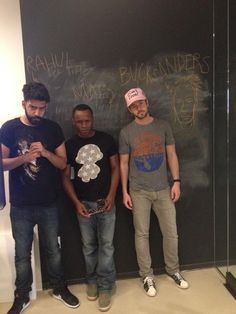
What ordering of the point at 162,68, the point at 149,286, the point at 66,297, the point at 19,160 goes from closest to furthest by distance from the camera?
the point at 19,160, the point at 66,297, the point at 149,286, the point at 162,68

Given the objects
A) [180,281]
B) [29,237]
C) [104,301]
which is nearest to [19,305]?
[29,237]

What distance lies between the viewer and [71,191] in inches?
109

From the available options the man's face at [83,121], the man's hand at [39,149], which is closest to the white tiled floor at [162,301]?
the man's hand at [39,149]

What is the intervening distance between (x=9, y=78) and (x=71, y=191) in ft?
3.14

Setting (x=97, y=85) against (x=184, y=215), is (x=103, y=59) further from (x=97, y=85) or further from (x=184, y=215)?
(x=184, y=215)

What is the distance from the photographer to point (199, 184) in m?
3.15

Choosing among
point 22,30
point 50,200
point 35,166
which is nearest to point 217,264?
point 50,200

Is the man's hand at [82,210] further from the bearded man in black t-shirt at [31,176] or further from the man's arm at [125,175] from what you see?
the man's arm at [125,175]

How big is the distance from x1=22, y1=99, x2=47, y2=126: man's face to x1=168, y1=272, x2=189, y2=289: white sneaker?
5.37 feet

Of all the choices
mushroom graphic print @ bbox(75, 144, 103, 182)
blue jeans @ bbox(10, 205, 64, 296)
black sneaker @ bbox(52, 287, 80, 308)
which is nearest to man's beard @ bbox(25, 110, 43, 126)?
mushroom graphic print @ bbox(75, 144, 103, 182)

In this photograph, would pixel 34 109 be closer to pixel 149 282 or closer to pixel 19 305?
pixel 19 305

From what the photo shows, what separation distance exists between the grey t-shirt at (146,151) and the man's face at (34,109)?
662 mm

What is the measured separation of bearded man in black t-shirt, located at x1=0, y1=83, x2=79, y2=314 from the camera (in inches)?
97.0

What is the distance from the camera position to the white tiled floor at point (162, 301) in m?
2.62
